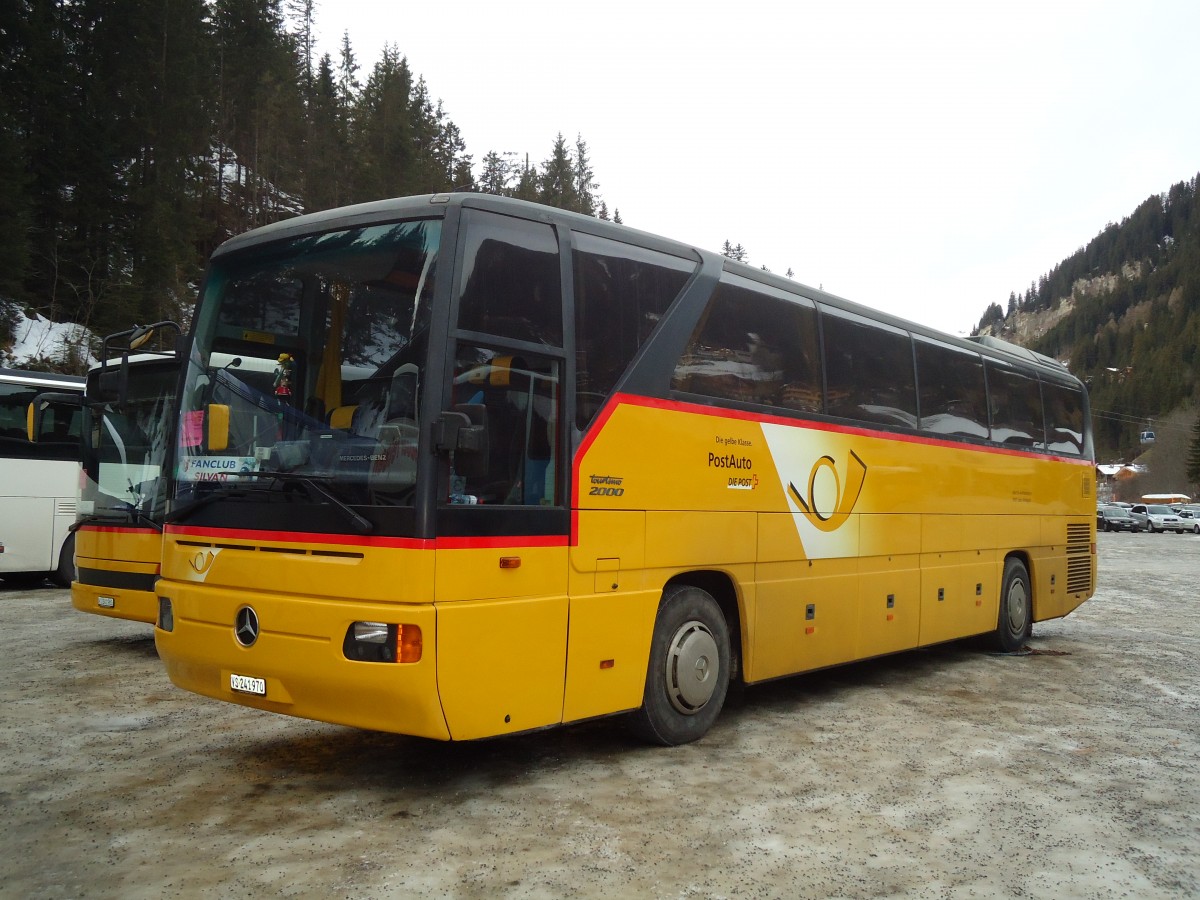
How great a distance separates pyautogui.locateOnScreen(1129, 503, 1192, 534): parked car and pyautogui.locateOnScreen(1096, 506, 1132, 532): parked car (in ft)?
1.09

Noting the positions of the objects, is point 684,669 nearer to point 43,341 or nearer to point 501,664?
point 501,664

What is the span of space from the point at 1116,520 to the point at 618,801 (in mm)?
65550

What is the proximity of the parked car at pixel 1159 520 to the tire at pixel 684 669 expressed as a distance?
63.3m

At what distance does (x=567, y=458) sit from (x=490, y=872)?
2.40m

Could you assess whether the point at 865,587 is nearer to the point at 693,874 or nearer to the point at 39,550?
the point at 693,874

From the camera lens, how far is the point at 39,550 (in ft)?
53.9

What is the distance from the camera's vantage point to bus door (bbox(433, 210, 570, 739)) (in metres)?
5.30

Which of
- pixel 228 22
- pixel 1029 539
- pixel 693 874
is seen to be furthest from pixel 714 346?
pixel 228 22

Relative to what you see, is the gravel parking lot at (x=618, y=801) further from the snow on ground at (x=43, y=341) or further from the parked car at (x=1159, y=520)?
the parked car at (x=1159, y=520)

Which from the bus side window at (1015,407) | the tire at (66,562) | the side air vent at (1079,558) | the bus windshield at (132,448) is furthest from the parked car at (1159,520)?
the bus windshield at (132,448)

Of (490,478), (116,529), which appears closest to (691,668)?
(490,478)

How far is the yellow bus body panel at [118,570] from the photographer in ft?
33.9

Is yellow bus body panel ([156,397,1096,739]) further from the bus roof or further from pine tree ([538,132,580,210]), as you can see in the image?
pine tree ([538,132,580,210])

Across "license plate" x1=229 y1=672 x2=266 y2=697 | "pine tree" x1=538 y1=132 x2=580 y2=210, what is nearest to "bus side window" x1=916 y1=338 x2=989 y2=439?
"license plate" x1=229 y1=672 x2=266 y2=697
